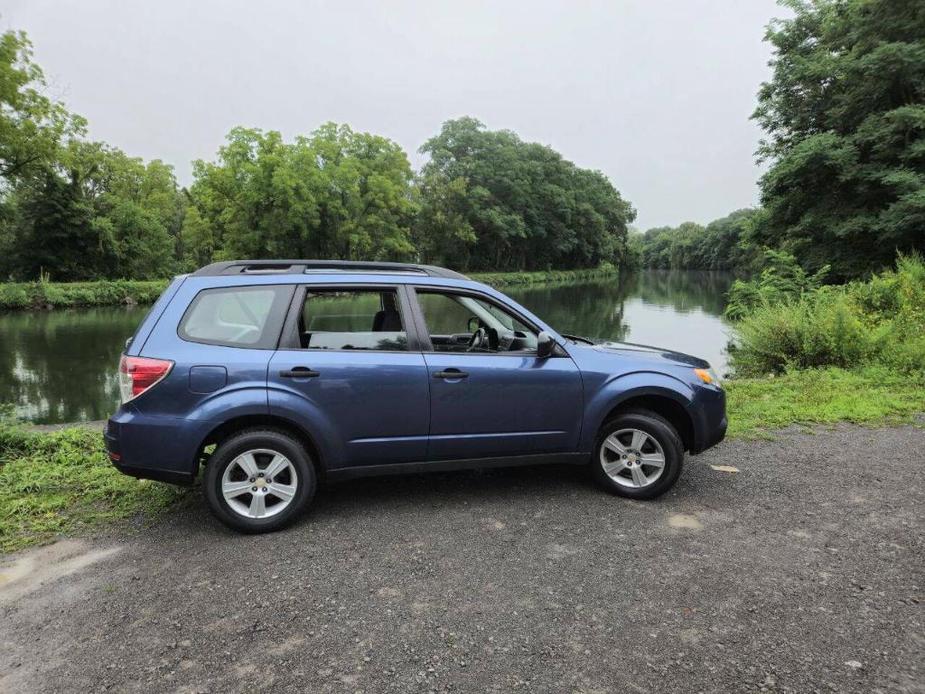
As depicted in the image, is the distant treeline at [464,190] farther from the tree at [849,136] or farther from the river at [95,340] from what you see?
the river at [95,340]

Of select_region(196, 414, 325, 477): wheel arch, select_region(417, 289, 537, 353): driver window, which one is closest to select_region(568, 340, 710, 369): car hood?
select_region(417, 289, 537, 353): driver window

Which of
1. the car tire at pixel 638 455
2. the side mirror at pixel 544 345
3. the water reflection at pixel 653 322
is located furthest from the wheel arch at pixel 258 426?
the water reflection at pixel 653 322

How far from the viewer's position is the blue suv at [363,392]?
366cm

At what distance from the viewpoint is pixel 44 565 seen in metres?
3.43

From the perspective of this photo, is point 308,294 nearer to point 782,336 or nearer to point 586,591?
point 586,591

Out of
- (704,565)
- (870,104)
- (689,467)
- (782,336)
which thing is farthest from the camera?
(870,104)

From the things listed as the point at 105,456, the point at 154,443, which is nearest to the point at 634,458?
the point at 154,443

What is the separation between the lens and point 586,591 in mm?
3129

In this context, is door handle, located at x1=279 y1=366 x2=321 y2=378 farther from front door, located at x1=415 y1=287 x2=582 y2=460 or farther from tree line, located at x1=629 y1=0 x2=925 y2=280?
tree line, located at x1=629 y1=0 x2=925 y2=280

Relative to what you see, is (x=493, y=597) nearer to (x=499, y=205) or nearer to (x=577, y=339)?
(x=577, y=339)

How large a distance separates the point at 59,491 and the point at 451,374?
124 inches

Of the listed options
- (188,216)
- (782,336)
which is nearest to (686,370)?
(782,336)

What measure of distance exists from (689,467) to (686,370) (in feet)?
3.76

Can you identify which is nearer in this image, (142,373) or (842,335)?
(142,373)
